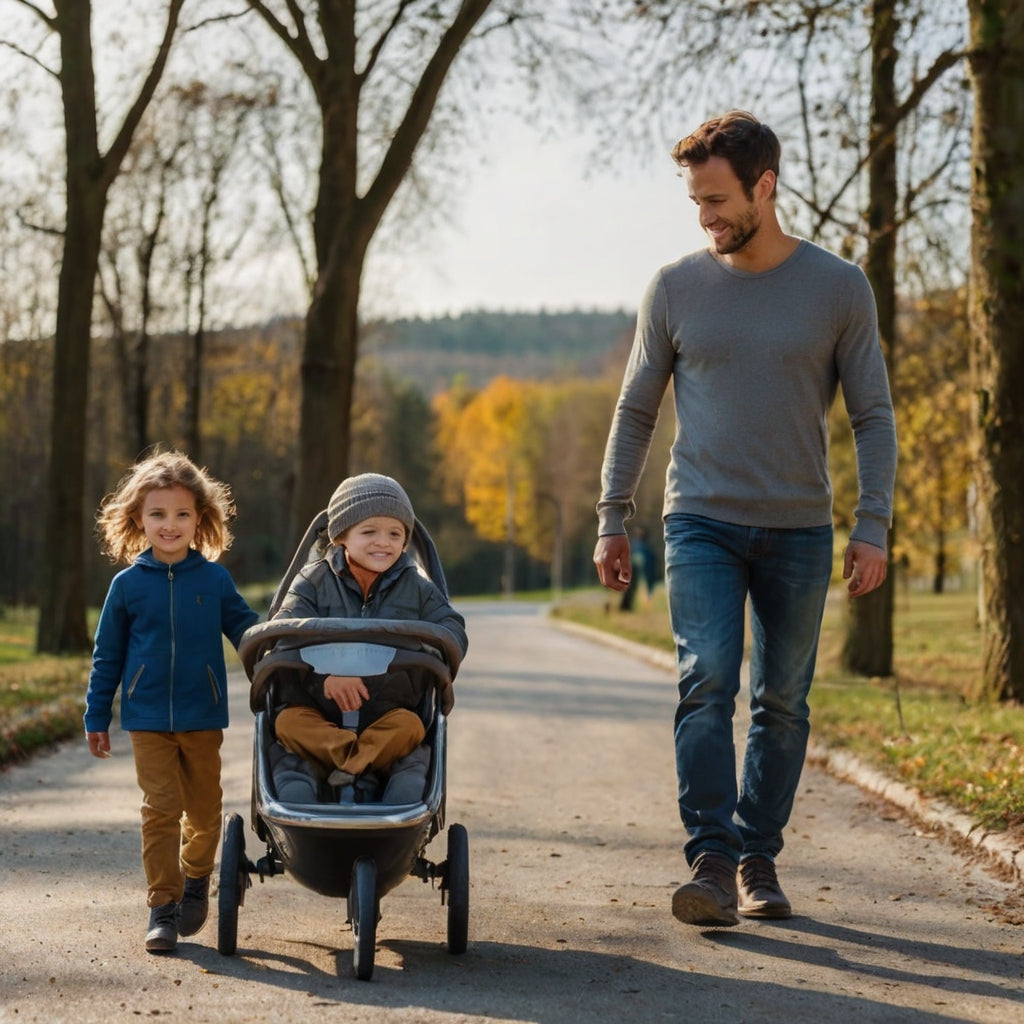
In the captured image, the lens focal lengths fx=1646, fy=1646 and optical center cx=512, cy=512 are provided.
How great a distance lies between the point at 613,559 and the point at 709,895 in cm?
109

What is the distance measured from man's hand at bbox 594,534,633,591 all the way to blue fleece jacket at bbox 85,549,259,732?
3.75 ft

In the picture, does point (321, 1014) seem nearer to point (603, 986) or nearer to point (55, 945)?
point (603, 986)

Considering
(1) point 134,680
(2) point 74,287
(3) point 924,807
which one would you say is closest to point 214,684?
(1) point 134,680

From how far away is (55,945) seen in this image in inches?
191

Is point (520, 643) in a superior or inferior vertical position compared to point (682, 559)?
inferior

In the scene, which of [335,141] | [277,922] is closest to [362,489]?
[277,922]

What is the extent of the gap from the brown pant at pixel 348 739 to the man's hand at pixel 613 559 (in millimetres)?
858

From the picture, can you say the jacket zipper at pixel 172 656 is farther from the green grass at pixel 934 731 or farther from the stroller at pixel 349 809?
the green grass at pixel 934 731

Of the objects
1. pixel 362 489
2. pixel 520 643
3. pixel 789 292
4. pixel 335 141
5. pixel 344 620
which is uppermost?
pixel 335 141

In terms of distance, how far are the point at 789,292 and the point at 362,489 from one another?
151 centimetres

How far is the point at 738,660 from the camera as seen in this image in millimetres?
5332

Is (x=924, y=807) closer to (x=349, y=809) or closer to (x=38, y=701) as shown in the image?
(x=349, y=809)

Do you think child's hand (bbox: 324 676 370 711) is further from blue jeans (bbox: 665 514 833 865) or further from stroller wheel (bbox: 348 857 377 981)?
blue jeans (bbox: 665 514 833 865)

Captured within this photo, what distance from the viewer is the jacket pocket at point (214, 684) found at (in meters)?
5.09
